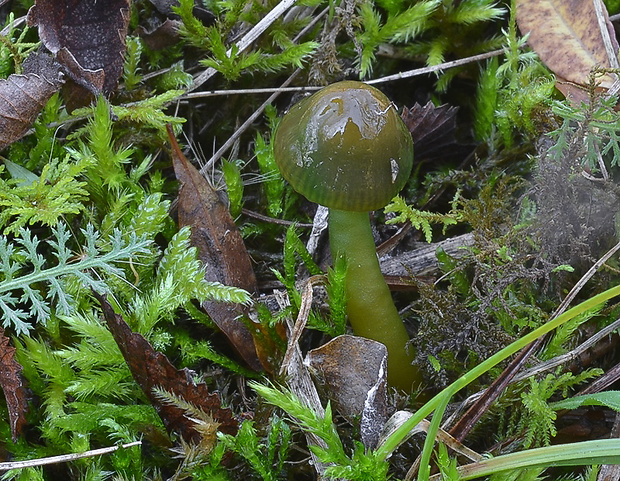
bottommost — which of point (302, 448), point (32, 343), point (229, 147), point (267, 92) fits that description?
point (302, 448)

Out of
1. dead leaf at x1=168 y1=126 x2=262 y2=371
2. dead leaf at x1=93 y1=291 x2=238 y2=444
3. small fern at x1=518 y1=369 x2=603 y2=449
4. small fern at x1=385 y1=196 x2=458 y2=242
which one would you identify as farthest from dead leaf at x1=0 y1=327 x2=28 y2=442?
small fern at x1=518 y1=369 x2=603 y2=449

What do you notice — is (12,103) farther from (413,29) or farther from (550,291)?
(550,291)

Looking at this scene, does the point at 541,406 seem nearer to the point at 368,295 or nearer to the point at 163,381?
the point at 368,295

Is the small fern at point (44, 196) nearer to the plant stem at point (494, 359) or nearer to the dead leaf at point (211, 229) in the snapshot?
the dead leaf at point (211, 229)

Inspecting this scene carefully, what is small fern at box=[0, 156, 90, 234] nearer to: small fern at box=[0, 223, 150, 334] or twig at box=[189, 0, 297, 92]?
small fern at box=[0, 223, 150, 334]

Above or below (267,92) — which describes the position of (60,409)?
below

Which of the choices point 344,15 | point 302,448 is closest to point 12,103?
point 344,15
